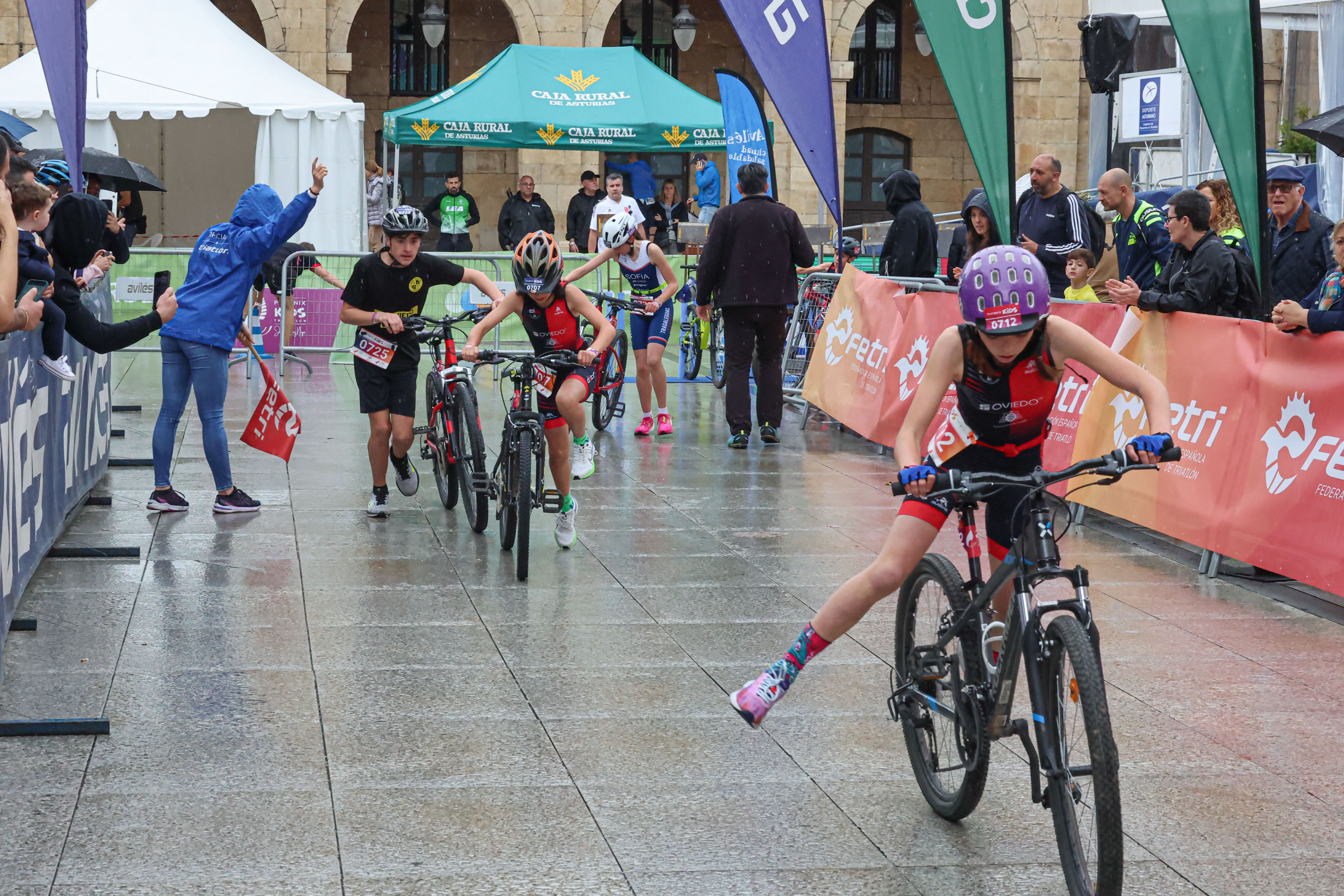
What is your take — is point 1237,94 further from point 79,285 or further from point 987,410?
point 79,285

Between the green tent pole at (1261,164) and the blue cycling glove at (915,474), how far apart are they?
4.75m

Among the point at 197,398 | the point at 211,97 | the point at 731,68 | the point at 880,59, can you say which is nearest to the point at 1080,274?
the point at 197,398

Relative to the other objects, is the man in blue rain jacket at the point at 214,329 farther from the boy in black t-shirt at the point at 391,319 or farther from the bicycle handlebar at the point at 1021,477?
the bicycle handlebar at the point at 1021,477

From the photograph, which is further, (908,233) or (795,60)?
(908,233)

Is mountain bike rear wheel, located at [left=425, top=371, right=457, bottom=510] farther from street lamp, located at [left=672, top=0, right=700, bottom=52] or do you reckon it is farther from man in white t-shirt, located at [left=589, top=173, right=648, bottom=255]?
street lamp, located at [left=672, top=0, right=700, bottom=52]

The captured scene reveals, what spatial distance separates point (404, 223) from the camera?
8.69 meters

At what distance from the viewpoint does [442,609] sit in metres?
6.91

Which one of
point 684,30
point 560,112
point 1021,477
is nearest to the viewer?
point 1021,477

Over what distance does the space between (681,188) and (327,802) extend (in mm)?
30190

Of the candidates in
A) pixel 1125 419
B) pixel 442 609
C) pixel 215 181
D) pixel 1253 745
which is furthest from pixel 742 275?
Result: pixel 215 181

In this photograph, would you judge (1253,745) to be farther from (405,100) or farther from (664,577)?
(405,100)

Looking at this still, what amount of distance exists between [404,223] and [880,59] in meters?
29.1

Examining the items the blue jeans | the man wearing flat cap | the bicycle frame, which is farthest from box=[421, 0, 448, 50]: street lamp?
A: the bicycle frame

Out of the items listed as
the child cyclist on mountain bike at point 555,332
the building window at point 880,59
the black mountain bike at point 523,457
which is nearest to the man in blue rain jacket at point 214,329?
the child cyclist on mountain bike at point 555,332
